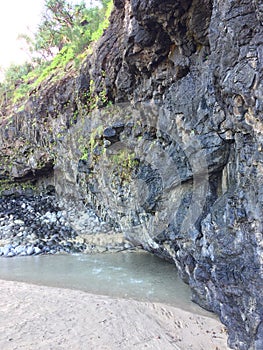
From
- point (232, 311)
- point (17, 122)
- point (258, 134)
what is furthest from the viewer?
point (17, 122)

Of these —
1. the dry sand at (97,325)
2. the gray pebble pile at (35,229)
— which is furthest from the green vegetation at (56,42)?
the dry sand at (97,325)

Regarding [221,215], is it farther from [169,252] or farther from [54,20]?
[54,20]

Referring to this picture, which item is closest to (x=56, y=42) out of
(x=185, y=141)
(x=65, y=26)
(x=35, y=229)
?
(x=65, y=26)

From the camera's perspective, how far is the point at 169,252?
7.55 meters

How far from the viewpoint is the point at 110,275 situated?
8156mm

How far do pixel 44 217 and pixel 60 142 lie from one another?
3.92 m

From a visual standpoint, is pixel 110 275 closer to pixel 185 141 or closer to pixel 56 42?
pixel 185 141

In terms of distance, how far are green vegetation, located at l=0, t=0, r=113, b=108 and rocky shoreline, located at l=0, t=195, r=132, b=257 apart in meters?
7.34

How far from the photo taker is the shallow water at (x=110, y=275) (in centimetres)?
665

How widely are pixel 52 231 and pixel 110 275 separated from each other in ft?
17.8

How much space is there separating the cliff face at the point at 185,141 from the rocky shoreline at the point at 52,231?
875 millimetres

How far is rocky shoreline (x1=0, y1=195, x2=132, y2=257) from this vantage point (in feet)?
36.6

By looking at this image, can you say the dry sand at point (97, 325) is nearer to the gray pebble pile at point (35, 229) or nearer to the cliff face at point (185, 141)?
the cliff face at point (185, 141)

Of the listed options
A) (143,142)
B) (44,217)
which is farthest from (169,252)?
(44,217)
